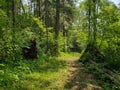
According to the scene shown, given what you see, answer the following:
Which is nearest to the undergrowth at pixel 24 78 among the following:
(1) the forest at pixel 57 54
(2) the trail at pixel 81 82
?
(1) the forest at pixel 57 54

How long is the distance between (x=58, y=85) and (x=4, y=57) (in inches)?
133

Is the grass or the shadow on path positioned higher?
the grass

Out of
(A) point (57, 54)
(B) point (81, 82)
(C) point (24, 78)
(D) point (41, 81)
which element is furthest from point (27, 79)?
(A) point (57, 54)

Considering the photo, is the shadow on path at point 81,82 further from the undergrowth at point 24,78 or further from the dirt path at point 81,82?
the undergrowth at point 24,78

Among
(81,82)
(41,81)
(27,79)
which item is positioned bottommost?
(81,82)

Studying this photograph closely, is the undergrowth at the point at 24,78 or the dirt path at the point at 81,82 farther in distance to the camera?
the dirt path at the point at 81,82

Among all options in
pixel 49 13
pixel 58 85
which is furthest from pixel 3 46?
pixel 49 13

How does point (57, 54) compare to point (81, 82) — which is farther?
point (57, 54)

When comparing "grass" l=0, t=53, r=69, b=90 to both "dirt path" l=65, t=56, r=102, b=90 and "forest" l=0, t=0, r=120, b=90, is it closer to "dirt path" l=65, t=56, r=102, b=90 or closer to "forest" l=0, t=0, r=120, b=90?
"forest" l=0, t=0, r=120, b=90

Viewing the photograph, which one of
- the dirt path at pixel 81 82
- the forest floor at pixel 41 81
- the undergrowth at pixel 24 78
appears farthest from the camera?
the dirt path at pixel 81 82

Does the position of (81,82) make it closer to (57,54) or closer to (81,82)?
(81,82)

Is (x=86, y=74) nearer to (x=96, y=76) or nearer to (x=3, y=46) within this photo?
(x=96, y=76)

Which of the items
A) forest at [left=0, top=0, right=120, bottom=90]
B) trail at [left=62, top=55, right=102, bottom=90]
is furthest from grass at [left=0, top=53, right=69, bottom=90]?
trail at [left=62, top=55, right=102, bottom=90]

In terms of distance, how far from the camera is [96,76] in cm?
→ 1238
